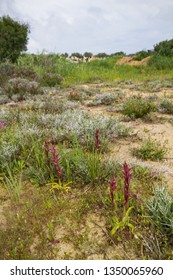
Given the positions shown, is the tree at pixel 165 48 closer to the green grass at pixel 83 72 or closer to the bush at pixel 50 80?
the green grass at pixel 83 72

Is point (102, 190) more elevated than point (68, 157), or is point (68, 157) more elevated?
point (68, 157)

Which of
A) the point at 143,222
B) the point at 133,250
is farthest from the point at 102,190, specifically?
the point at 133,250

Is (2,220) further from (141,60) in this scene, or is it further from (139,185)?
(141,60)

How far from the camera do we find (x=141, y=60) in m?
22.5

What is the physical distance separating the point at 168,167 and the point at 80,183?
1.07 metres

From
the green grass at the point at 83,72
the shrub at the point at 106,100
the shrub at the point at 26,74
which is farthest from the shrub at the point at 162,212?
the green grass at the point at 83,72

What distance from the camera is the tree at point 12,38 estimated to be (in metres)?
18.4

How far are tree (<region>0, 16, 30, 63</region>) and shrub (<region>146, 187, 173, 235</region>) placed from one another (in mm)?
18290

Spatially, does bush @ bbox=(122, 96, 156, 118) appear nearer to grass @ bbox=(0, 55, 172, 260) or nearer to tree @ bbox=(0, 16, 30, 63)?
grass @ bbox=(0, 55, 172, 260)

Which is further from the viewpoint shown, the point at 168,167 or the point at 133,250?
the point at 168,167

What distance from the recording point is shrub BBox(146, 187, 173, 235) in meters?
1.84

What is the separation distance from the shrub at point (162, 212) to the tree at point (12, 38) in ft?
60.0

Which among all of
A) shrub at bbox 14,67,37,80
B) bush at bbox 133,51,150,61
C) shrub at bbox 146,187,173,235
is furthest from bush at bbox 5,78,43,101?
bush at bbox 133,51,150,61

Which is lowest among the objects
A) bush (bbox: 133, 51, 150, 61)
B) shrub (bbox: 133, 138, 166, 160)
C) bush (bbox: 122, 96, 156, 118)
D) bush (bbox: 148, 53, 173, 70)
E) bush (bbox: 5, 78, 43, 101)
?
shrub (bbox: 133, 138, 166, 160)
